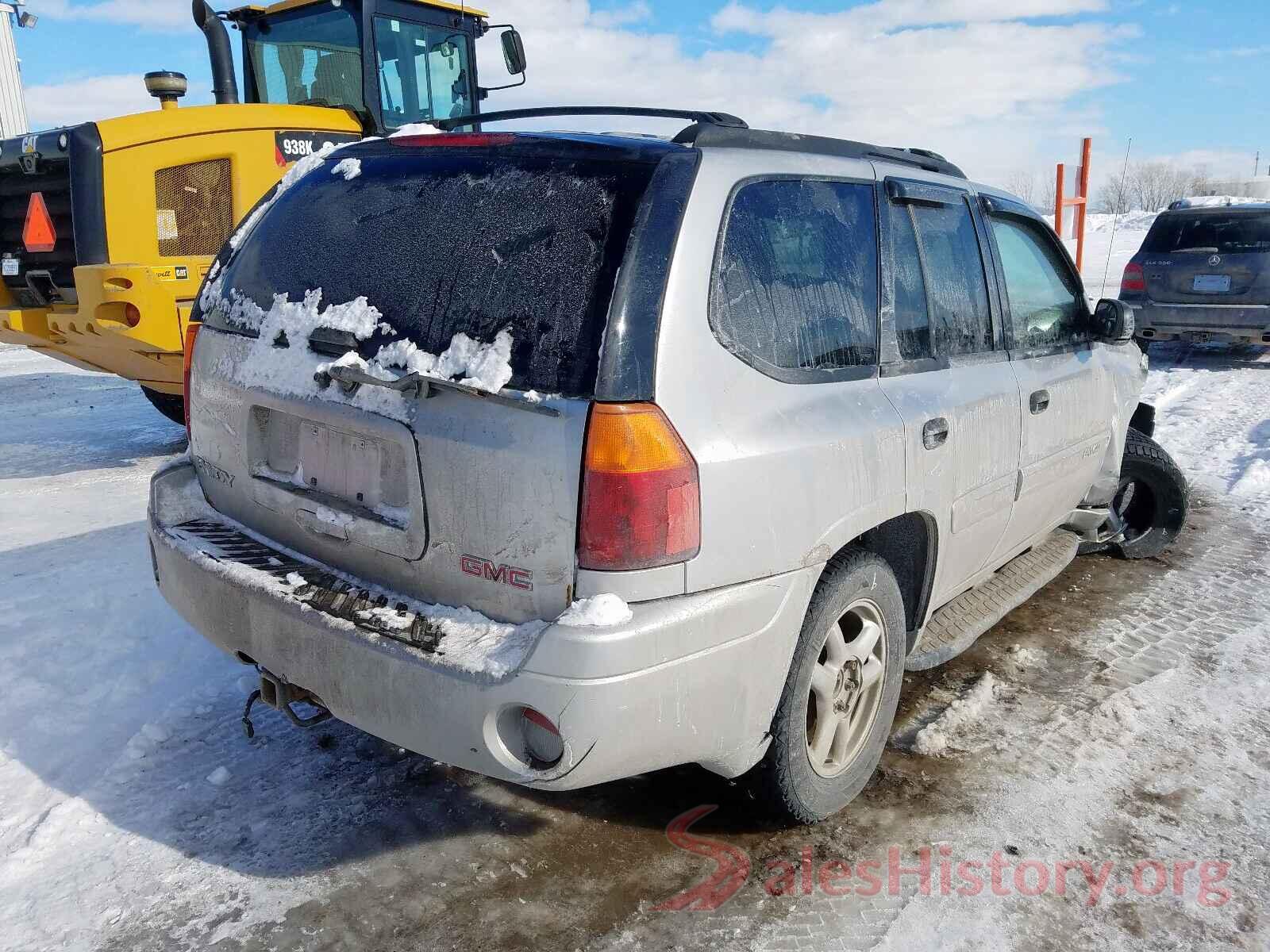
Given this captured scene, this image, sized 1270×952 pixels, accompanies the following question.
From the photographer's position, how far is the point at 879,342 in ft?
9.47

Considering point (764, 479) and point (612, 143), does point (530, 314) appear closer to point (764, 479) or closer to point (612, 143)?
point (612, 143)

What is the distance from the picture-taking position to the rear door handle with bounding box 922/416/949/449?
2.91m

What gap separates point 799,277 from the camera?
2.65 meters

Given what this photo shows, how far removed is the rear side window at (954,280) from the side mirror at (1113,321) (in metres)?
1.09

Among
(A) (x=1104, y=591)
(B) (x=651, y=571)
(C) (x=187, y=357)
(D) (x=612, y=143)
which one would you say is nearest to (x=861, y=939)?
(B) (x=651, y=571)

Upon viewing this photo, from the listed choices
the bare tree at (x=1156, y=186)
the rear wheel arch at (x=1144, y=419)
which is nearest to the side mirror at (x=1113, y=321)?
the rear wheel arch at (x=1144, y=419)

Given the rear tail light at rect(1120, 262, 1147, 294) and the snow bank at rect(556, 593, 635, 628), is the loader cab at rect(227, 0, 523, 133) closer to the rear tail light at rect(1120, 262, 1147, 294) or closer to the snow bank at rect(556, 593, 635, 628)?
the snow bank at rect(556, 593, 635, 628)

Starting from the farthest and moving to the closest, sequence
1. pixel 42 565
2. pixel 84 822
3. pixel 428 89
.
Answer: pixel 428 89, pixel 42 565, pixel 84 822

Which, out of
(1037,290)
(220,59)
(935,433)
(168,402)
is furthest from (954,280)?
(168,402)

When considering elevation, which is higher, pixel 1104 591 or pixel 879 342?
pixel 879 342

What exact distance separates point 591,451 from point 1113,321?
3.13 metres

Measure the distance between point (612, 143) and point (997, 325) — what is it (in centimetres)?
178

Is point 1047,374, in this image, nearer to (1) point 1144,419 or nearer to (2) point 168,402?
(1) point 1144,419

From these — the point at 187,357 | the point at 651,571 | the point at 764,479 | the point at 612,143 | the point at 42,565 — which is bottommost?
the point at 42,565
